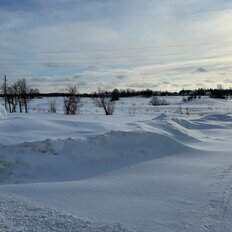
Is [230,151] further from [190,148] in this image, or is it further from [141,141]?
[141,141]

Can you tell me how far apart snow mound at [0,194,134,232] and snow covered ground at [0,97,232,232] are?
1 cm

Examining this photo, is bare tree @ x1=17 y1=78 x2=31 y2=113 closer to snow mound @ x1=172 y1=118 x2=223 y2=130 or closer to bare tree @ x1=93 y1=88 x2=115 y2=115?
bare tree @ x1=93 y1=88 x2=115 y2=115

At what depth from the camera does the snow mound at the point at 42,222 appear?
467 cm

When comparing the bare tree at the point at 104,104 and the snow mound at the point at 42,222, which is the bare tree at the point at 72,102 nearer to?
the bare tree at the point at 104,104

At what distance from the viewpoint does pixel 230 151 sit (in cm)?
1129

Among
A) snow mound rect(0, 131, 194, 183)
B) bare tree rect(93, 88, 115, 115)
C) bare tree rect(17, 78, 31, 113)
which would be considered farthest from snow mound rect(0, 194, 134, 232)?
bare tree rect(17, 78, 31, 113)

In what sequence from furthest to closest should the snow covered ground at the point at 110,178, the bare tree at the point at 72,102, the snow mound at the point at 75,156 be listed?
the bare tree at the point at 72,102 < the snow mound at the point at 75,156 < the snow covered ground at the point at 110,178

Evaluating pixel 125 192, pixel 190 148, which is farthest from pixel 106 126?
pixel 125 192

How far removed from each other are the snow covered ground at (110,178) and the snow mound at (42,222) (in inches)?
0.5

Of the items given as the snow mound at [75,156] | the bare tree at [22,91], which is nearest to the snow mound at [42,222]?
the snow mound at [75,156]

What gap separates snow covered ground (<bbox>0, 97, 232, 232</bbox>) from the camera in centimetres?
506

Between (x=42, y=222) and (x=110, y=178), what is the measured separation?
3.07 meters

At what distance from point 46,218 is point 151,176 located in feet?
10.8

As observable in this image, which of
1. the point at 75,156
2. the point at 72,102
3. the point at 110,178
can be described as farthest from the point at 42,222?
the point at 72,102
